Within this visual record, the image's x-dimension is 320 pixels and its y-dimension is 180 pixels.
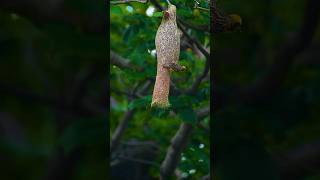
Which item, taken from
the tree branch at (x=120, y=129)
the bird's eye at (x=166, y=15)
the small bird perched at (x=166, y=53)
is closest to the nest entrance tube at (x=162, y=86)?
the small bird perched at (x=166, y=53)

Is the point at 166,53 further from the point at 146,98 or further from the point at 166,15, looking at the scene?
the point at 146,98

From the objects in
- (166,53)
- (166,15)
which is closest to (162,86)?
(166,53)

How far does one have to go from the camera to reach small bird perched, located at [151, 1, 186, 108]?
2.29m

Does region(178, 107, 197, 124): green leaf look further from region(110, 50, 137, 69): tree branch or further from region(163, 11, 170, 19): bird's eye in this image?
region(163, 11, 170, 19): bird's eye

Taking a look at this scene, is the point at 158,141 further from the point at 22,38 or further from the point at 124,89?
the point at 22,38

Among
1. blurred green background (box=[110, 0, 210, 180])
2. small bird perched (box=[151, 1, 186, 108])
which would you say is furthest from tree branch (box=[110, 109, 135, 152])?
small bird perched (box=[151, 1, 186, 108])

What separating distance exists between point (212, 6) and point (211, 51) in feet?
0.69

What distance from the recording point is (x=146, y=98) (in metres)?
2.47

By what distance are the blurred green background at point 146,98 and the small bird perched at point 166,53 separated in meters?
0.09

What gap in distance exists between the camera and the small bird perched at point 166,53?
2285mm

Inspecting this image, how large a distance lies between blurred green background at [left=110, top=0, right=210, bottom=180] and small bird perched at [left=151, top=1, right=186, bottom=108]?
0.09 m

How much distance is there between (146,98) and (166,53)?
26cm

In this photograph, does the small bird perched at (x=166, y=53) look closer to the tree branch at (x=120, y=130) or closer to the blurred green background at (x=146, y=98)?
the blurred green background at (x=146, y=98)

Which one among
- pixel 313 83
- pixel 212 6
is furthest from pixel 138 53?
pixel 313 83
